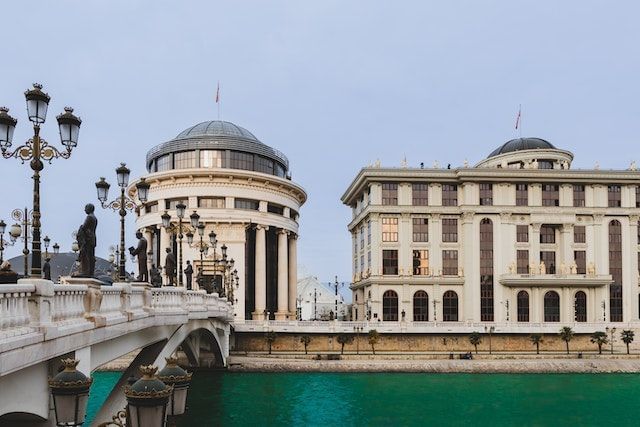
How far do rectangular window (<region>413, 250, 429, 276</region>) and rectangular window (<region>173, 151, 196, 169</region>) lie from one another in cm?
2880

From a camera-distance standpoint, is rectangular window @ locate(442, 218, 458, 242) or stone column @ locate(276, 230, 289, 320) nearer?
rectangular window @ locate(442, 218, 458, 242)

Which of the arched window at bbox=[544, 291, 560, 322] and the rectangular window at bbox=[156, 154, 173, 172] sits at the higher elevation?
the rectangular window at bbox=[156, 154, 173, 172]

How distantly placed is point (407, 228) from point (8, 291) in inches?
2887

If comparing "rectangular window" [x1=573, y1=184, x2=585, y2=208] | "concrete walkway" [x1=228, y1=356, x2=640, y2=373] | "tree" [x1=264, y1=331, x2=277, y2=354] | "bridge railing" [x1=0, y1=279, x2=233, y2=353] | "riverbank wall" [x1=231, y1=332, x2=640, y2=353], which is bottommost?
"concrete walkway" [x1=228, y1=356, x2=640, y2=373]

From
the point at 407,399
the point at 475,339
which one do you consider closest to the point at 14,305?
the point at 407,399

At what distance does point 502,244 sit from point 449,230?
21.0 feet

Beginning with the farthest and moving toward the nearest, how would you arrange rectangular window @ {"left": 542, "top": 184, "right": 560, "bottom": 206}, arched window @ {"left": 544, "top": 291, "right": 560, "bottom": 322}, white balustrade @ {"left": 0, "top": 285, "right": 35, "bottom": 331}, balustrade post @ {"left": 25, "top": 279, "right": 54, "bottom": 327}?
rectangular window @ {"left": 542, "top": 184, "right": 560, "bottom": 206} → arched window @ {"left": 544, "top": 291, "right": 560, "bottom": 322} → balustrade post @ {"left": 25, "top": 279, "right": 54, "bottom": 327} → white balustrade @ {"left": 0, "top": 285, "right": 35, "bottom": 331}

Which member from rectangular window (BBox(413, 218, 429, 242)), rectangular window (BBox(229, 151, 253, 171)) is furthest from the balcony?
rectangular window (BBox(229, 151, 253, 171))

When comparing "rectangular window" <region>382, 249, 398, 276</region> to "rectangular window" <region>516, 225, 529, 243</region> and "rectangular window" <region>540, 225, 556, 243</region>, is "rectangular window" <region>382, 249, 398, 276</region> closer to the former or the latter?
"rectangular window" <region>516, 225, 529, 243</region>

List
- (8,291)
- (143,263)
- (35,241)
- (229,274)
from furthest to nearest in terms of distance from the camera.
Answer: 1. (229,274)
2. (143,263)
3. (35,241)
4. (8,291)

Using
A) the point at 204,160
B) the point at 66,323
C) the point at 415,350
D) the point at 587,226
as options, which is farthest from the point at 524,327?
the point at 66,323

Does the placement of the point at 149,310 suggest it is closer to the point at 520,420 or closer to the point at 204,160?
the point at 520,420

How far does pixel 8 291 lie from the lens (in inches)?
371

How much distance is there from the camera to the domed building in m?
78.8
